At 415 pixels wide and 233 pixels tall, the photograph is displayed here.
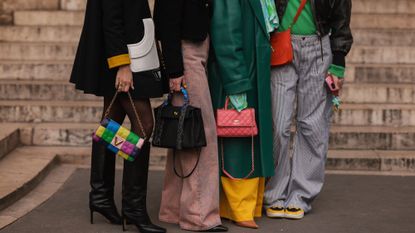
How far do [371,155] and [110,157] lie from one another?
2.95 metres

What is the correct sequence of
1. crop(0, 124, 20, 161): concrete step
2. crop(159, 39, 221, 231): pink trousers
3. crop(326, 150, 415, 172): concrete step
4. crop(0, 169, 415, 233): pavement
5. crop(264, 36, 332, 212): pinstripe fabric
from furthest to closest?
crop(326, 150, 415, 172): concrete step < crop(0, 124, 20, 161): concrete step < crop(264, 36, 332, 212): pinstripe fabric < crop(0, 169, 415, 233): pavement < crop(159, 39, 221, 231): pink trousers

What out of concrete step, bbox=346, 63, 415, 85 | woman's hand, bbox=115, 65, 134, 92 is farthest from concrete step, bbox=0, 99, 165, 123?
woman's hand, bbox=115, 65, 134, 92

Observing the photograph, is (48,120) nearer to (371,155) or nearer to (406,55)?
(371,155)

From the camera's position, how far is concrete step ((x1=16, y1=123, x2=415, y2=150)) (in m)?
8.23

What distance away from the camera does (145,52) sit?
5531 mm

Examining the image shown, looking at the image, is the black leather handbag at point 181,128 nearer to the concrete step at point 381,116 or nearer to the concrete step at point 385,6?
the concrete step at point 381,116

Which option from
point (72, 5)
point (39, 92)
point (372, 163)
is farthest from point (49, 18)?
point (372, 163)

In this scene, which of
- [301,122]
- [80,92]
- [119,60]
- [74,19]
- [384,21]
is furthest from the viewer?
[384,21]

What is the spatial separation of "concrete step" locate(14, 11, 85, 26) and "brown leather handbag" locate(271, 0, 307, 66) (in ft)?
15.3

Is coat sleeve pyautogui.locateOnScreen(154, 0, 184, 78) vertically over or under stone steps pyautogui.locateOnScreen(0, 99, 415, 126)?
over

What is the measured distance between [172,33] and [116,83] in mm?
473

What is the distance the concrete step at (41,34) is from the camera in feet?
33.1

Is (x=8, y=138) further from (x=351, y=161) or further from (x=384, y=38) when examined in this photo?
(x=384, y=38)

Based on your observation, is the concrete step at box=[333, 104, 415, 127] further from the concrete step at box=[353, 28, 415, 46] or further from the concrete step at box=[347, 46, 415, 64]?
the concrete step at box=[353, 28, 415, 46]
